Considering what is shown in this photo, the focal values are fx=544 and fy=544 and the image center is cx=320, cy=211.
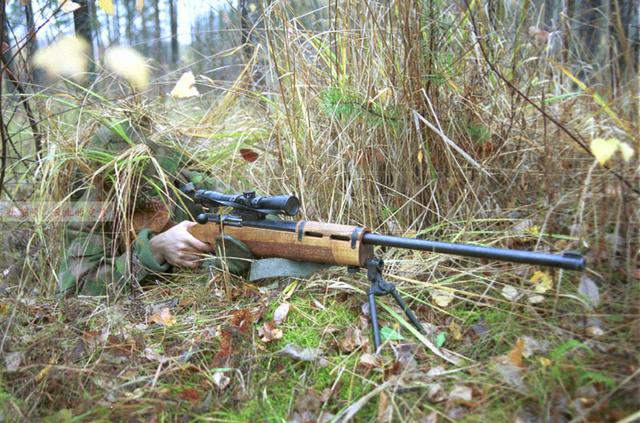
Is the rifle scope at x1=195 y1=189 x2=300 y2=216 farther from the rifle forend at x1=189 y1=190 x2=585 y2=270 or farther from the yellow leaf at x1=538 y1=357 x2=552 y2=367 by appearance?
the yellow leaf at x1=538 y1=357 x2=552 y2=367

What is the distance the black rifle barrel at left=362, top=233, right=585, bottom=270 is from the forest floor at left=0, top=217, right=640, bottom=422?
1.11ft

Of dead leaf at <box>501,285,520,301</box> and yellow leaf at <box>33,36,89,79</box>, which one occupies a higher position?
yellow leaf at <box>33,36,89,79</box>

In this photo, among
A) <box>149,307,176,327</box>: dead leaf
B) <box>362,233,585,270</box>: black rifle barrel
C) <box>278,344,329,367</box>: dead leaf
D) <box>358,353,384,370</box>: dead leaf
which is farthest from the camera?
<box>149,307,176,327</box>: dead leaf

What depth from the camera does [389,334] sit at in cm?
233

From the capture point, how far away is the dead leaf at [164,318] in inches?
105

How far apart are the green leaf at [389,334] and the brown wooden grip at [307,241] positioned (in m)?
0.30

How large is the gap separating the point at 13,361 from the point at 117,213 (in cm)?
109

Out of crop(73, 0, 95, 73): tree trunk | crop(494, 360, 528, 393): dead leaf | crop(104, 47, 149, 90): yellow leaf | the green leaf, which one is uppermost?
crop(73, 0, 95, 73): tree trunk

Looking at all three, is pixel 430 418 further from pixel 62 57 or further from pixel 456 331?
pixel 62 57

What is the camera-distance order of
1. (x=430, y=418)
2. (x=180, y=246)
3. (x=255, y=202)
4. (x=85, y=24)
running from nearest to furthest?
(x=430, y=418)
(x=255, y=202)
(x=180, y=246)
(x=85, y=24)

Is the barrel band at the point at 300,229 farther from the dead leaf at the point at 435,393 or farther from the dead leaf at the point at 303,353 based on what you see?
the dead leaf at the point at 435,393

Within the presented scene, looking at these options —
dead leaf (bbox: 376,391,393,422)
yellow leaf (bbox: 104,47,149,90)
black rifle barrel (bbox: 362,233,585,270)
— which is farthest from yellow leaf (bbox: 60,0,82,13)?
dead leaf (bbox: 376,391,393,422)

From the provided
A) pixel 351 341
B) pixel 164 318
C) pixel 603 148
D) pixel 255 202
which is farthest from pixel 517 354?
pixel 164 318

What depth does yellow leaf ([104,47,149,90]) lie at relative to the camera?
3.76 metres
